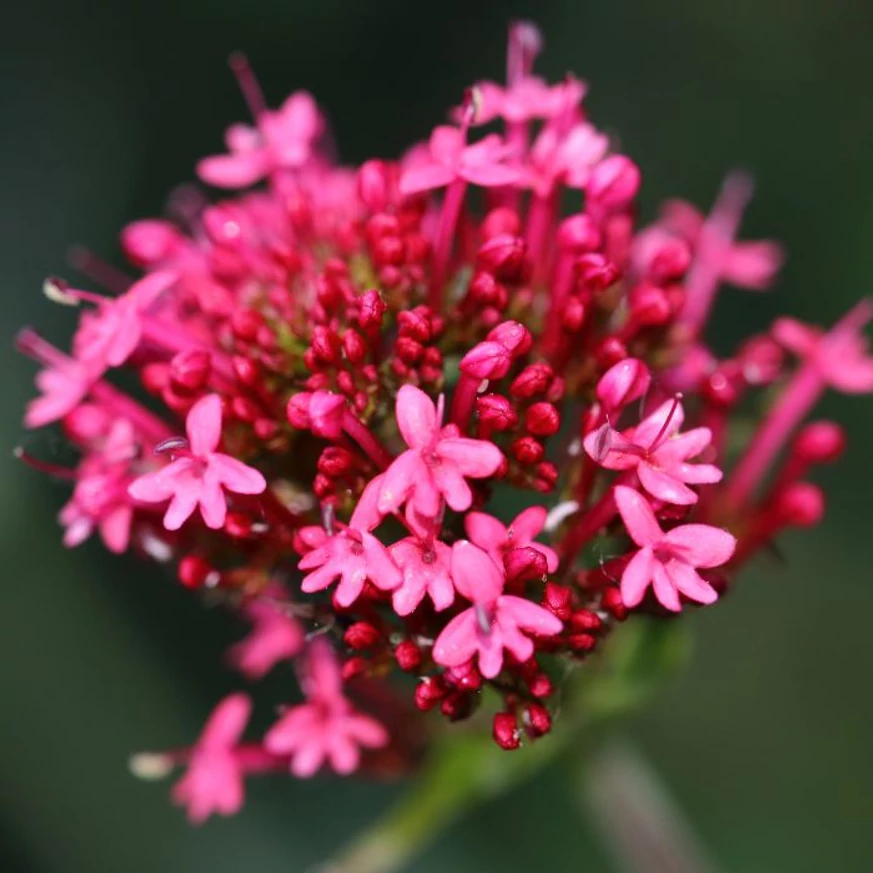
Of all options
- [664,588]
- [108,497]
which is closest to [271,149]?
[108,497]

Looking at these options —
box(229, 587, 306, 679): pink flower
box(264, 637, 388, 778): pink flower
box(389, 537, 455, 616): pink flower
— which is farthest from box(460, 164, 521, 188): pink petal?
box(229, 587, 306, 679): pink flower

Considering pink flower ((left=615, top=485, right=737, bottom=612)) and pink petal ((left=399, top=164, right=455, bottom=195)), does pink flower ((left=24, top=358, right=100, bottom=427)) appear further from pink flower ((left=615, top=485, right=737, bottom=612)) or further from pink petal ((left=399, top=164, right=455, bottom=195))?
pink flower ((left=615, top=485, right=737, bottom=612))

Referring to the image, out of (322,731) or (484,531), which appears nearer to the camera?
(484,531)

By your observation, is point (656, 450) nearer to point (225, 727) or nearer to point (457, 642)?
point (457, 642)

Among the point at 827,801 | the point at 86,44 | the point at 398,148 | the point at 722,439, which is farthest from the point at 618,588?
the point at 86,44

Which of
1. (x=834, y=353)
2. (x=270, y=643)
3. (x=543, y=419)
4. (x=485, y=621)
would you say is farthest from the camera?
(x=270, y=643)

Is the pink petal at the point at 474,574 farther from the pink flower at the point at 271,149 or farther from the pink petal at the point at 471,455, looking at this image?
the pink flower at the point at 271,149

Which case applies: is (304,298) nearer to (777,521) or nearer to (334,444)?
(334,444)
